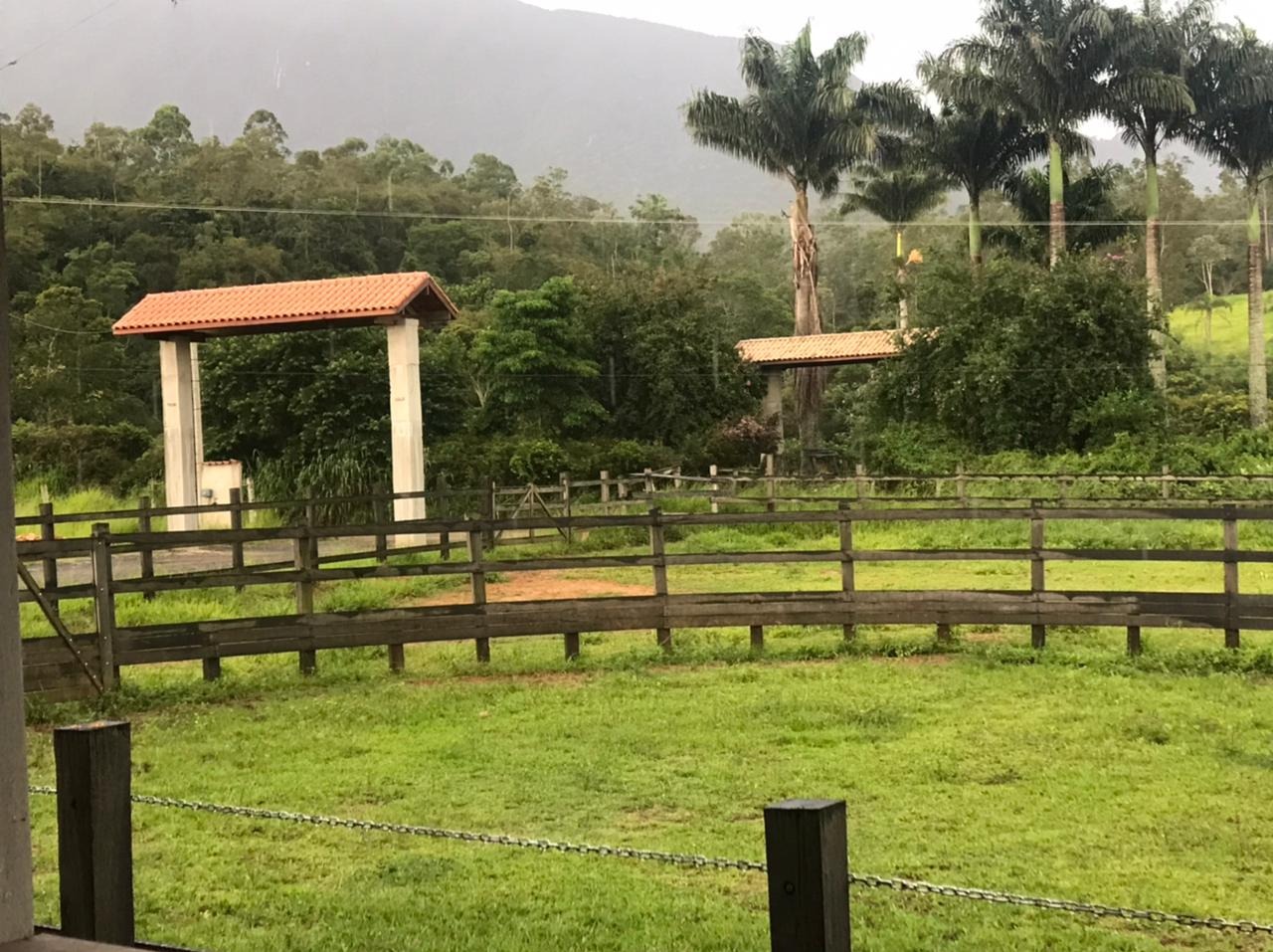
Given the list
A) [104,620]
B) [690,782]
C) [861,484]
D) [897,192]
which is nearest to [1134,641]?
[690,782]

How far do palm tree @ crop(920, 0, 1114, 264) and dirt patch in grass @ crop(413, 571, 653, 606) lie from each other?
24.8 metres

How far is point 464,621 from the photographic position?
1066cm

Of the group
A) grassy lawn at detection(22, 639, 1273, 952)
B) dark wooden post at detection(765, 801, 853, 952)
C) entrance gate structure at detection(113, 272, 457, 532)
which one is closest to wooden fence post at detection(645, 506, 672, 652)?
grassy lawn at detection(22, 639, 1273, 952)

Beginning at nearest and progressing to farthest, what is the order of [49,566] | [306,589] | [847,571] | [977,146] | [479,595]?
1. [306,589]
2. [479,595]
3. [847,571]
4. [49,566]
5. [977,146]

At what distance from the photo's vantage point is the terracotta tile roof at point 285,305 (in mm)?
23859

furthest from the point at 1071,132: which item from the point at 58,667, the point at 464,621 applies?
the point at 58,667

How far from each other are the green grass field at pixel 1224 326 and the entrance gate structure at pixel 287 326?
58.6 metres

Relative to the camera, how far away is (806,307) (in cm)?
4294

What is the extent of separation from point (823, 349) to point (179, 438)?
20383mm

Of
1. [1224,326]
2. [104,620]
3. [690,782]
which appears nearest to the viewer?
[690,782]

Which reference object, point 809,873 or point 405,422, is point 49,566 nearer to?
point 405,422

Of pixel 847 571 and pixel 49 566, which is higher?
pixel 49 566

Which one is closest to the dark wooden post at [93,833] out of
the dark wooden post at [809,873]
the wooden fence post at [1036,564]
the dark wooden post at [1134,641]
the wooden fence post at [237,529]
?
the dark wooden post at [809,873]

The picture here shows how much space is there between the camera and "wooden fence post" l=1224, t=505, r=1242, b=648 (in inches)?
392
